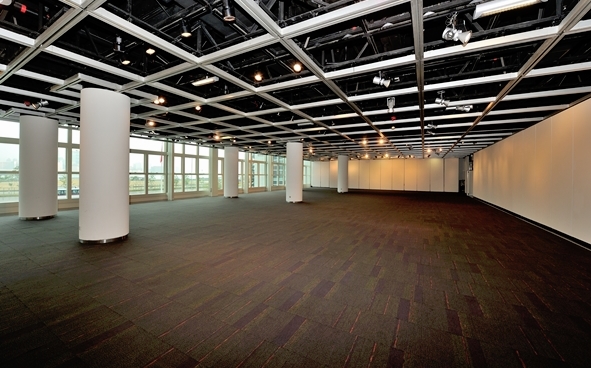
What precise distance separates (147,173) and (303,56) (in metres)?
13.9

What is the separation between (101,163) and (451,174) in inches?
1028

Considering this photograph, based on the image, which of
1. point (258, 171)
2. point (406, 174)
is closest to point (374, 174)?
point (406, 174)

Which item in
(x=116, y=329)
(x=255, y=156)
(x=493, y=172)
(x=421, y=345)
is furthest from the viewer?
(x=255, y=156)

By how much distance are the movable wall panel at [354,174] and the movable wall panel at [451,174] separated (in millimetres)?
8440

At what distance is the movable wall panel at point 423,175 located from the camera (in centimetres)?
2397

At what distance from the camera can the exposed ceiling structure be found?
3.17 metres

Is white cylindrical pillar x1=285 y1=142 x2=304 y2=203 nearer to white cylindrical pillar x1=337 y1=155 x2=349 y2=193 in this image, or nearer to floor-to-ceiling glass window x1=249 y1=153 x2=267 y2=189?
white cylindrical pillar x1=337 y1=155 x2=349 y2=193

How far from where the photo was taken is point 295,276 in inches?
143

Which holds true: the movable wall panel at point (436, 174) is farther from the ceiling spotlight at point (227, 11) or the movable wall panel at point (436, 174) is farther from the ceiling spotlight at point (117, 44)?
the ceiling spotlight at point (117, 44)

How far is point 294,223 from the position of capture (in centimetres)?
778

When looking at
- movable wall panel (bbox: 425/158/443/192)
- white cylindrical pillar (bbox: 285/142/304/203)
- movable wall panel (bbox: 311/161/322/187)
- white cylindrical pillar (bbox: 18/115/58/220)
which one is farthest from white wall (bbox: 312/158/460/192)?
white cylindrical pillar (bbox: 18/115/58/220)

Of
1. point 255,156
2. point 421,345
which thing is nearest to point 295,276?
point 421,345

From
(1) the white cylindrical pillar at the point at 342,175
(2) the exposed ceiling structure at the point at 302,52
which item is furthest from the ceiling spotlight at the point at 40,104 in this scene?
(1) the white cylindrical pillar at the point at 342,175

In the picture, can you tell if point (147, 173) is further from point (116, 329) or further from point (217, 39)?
point (116, 329)
